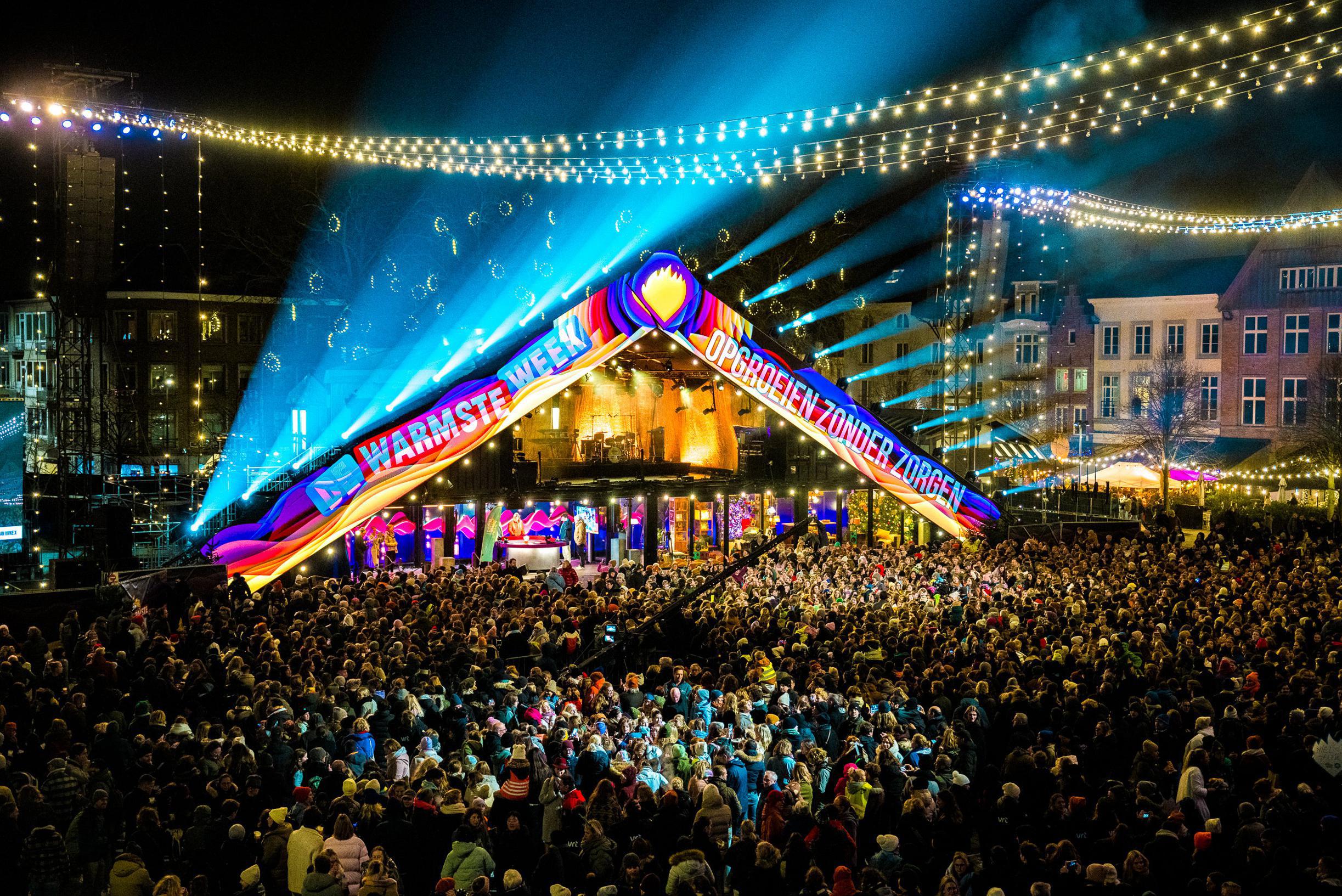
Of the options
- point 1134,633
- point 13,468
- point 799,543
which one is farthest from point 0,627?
point 799,543

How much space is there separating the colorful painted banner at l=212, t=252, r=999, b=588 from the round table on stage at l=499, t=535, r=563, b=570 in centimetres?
451

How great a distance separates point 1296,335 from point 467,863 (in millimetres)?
41118

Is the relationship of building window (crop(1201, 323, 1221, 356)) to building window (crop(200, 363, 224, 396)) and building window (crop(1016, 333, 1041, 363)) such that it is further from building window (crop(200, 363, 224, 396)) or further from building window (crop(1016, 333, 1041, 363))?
building window (crop(200, 363, 224, 396))

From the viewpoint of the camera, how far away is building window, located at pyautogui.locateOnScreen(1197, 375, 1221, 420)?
133 ft

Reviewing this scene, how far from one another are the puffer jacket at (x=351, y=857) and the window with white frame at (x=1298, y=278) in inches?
1645

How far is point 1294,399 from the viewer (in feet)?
127

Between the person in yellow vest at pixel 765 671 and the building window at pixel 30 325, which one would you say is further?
the building window at pixel 30 325

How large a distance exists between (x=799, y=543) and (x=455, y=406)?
27.0 ft

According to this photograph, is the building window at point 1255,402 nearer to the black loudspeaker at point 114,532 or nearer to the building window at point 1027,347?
the building window at point 1027,347

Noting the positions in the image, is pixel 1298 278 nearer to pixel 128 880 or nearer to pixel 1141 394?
pixel 1141 394

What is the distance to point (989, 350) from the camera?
42.9 meters

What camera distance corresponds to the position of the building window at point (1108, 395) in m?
42.3

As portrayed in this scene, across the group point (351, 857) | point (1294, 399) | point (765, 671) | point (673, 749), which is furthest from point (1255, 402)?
point (351, 857)

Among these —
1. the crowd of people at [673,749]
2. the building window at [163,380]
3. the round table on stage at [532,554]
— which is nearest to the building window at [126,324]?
the building window at [163,380]
